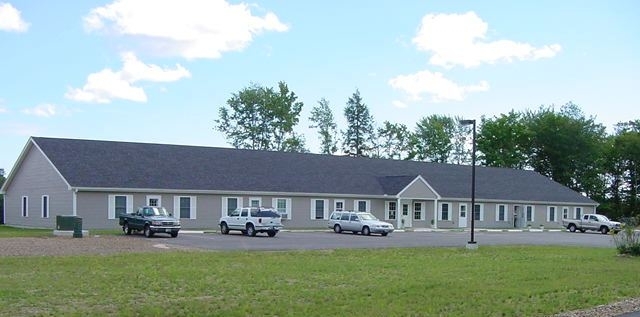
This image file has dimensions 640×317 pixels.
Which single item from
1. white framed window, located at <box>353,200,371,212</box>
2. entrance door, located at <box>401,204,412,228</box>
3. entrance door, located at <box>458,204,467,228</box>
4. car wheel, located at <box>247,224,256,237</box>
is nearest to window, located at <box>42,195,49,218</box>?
car wheel, located at <box>247,224,256,237</box>

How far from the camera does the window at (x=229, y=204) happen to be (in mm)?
45594

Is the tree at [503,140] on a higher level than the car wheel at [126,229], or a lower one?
higher

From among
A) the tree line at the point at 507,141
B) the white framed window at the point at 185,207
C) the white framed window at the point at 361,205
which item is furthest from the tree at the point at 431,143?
the white framed window at the point at 185,207

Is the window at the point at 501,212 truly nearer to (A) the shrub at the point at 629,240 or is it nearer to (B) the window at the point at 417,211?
(B) the window at the point at 417,211

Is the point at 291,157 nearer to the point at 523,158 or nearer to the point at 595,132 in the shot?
the point at 523,158

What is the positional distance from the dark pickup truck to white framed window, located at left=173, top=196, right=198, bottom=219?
7.87 metres

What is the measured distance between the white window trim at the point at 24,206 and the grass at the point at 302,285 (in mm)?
26113

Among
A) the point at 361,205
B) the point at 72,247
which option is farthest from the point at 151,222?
the point at 361,205

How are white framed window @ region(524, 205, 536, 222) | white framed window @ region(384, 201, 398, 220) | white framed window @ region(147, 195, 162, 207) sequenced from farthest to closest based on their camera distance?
white framed window @ region(524, 205, 536, 222)
white framed window @ region(384, 201, 398, 220)
white framed window @ region(147, 195, 162, 207)

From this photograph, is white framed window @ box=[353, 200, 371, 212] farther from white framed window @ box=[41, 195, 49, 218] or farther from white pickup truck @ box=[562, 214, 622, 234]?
white framed window @ box=[41, 195, 49, 218]

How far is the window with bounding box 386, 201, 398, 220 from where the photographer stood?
5403cm

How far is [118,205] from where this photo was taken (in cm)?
4131

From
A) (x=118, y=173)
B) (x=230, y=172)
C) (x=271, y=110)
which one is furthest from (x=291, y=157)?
(x=271, y=110)

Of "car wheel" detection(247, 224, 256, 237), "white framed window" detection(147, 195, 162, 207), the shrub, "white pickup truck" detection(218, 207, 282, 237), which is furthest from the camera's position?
"white framed window" detection(147, 195, 162, 207)
